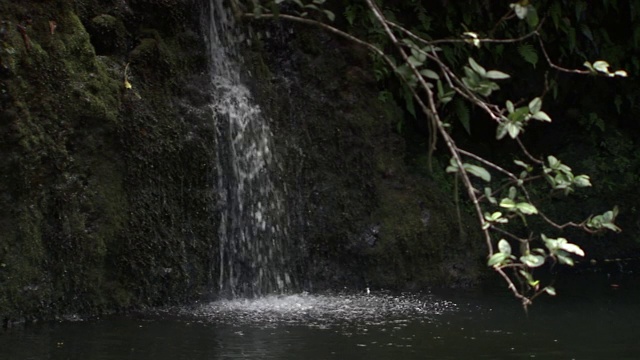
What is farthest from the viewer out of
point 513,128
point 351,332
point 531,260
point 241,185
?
point 241,185

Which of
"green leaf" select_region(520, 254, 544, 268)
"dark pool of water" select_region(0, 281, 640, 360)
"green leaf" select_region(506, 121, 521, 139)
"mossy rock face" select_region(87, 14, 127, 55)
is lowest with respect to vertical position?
"dark pool of water" select_region(0, 281, 640, 360)

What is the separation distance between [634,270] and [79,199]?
604 centimetres

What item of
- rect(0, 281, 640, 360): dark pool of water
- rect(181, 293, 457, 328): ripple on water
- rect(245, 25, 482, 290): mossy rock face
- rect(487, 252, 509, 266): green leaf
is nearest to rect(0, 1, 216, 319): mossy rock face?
rect(0, 281, 640, 360): dark pool of water

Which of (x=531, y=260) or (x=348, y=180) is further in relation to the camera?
(x=348, y=180)

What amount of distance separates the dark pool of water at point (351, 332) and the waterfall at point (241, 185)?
47cm

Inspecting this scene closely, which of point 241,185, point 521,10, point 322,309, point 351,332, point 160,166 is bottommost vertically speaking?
point 351,332

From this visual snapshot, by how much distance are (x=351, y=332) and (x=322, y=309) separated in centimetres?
105

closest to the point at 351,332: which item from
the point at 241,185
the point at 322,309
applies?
the point at 322,309

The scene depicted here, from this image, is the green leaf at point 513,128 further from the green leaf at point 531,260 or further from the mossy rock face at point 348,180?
the mossy rock face at point 348,180

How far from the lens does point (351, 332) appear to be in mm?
6172

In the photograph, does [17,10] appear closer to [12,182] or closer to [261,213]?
[12,182]

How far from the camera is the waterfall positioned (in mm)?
8016

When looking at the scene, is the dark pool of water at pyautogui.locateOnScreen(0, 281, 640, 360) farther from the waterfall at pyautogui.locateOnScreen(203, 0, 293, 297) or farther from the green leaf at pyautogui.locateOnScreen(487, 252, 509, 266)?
the green leaf at pyautogui.locateOnScreen(487, 252, 509, 266)

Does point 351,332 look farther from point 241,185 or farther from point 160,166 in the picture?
point 241,185
